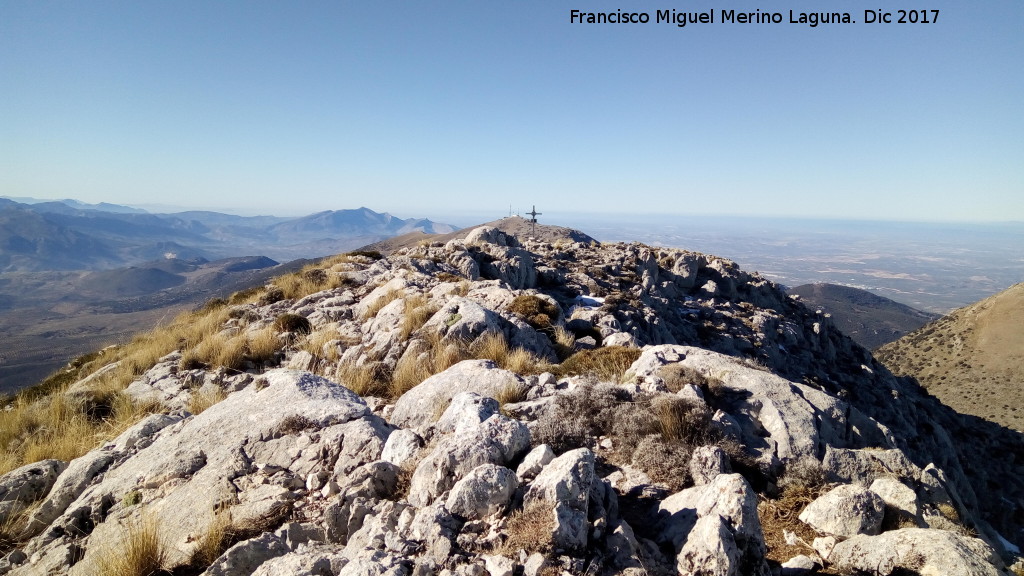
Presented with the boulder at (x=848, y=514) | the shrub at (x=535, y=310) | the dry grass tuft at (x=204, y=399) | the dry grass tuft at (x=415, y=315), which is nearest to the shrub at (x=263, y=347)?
the dry grass tuft at (x=204, y=399)

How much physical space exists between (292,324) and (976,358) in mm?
81907

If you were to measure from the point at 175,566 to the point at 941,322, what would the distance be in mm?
98130

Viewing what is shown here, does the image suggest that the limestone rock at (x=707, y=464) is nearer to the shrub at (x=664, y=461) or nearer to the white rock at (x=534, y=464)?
the shrub at (x=664, y=461)

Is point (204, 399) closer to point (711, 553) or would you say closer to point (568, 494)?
point (568, 494)

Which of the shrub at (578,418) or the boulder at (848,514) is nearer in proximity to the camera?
the boulder at (848,514)

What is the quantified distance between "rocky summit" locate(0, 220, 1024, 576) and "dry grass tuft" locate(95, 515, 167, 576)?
0.06 ft

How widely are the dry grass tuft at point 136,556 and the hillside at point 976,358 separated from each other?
216 feet

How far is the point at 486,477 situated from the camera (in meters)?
3.65

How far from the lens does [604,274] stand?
26.8 m

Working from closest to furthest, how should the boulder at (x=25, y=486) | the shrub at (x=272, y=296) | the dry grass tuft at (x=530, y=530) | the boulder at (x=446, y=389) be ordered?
the dry grass tuft at (x=530, y=530) < the boulder at (x=25, y=486) < the boulder at (x=446, y=389) < the shrub at (x=272, y=296)

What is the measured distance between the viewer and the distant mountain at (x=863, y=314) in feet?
321

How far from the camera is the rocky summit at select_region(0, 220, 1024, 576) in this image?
3.23 meters

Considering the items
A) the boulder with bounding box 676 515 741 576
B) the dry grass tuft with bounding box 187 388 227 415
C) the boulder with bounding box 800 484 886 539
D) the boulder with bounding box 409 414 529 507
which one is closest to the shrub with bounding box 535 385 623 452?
the boulder with bounding box 409 414 529 507

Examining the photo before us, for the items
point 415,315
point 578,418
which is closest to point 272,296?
point 415,315
